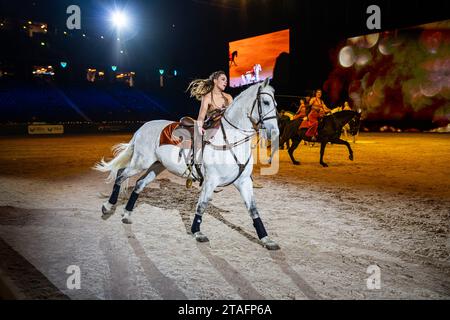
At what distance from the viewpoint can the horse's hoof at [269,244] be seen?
4.19m

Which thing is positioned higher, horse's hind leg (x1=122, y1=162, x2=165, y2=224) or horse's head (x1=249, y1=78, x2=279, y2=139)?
horse's head (x1=249, y1=78, x2=279, y2=139)

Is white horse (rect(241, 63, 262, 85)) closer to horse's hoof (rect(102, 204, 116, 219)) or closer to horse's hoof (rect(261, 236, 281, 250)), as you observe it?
horse's hoof (rect(102, 204, 116, 219))

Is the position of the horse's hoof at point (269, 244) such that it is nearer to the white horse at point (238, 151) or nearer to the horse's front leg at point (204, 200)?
the white horse at point (238, 151)

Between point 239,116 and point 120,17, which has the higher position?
point 120,17

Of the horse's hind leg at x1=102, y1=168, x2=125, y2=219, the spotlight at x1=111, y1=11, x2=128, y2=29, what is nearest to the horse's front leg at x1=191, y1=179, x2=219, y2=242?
the horse's hind leg at x1=102, y1=168, x2=125, y2=219

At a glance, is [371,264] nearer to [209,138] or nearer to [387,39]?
[209,138]

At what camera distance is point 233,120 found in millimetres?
4344

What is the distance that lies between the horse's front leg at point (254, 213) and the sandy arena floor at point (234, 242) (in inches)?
4.9

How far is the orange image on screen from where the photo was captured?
25.3m

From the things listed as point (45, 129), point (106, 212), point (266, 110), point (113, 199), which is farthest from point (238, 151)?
point (45, 129)

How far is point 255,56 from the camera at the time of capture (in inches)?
1064

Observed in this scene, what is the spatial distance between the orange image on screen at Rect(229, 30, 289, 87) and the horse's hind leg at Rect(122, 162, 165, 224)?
19735 millimetres

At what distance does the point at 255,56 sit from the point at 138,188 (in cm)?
2354

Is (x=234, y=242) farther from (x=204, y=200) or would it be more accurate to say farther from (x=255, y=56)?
(x=255, y=56)
